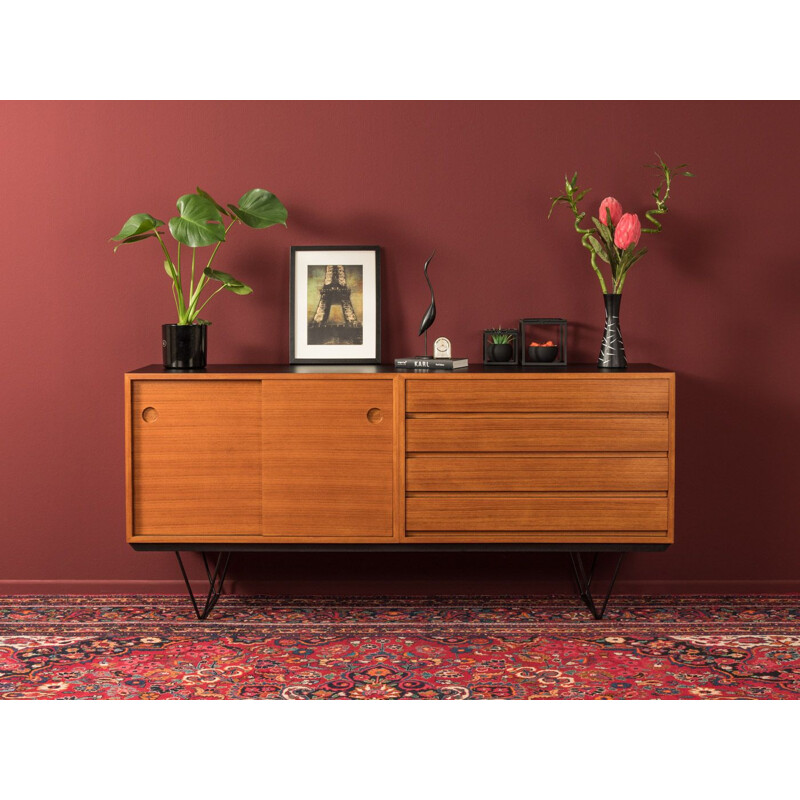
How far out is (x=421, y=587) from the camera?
163 inches

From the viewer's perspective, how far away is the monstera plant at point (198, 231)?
142 inches

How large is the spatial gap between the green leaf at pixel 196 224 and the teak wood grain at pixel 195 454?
1.86 feet

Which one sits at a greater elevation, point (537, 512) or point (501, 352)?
point (501, 352)

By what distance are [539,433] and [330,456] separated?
2.74 feet

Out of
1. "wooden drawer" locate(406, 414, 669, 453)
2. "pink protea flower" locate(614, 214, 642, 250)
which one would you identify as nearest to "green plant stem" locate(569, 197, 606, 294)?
"pink protea flower" locate(614, 214, 642, 250)

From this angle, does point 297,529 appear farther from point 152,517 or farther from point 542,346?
point 542,346

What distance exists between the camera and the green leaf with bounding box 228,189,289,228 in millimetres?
3775

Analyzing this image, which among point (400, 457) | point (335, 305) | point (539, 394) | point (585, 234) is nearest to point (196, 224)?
point (335, 305)

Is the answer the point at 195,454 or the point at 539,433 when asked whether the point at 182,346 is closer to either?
the point at 195,454

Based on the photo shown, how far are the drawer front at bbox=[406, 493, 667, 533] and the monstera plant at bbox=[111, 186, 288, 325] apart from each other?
119 cm

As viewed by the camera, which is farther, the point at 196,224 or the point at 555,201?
the point at 555,201

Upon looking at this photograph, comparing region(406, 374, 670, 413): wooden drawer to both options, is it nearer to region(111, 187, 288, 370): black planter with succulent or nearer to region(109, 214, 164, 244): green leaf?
region(111, 187, 288, 370): black planter with succulent

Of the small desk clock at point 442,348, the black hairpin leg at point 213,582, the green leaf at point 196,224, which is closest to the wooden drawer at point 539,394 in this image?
the small desk clock at point 442,348

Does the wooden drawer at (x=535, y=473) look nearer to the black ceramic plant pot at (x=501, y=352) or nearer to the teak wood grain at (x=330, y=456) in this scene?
the teak wood grain at (x=330, y=456)
